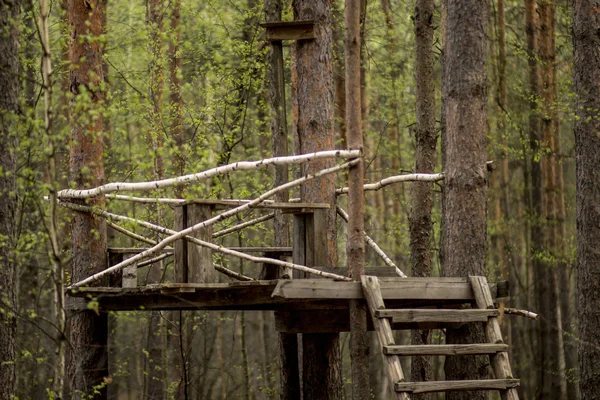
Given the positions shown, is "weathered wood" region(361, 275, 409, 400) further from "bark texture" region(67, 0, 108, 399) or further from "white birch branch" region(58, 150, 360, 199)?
"bark texture" region(67, 0, 108, 399)

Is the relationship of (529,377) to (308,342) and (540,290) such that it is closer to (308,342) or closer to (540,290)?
(540,290)

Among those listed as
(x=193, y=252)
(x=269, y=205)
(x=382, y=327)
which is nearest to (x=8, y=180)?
(x=193, y=252)

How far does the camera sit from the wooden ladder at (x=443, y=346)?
7.33 metres

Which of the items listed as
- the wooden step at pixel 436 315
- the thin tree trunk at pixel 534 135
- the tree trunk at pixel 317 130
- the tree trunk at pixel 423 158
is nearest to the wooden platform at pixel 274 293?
the wooden step at pixel 436 315

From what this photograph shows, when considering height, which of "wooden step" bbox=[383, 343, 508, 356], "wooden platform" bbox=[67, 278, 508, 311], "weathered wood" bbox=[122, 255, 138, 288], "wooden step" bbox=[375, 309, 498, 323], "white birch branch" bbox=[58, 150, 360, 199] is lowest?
"wooden step" bbox=[383, 343, 508, 356]

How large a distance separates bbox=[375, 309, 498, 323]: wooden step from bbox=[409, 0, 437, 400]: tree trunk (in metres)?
3.75

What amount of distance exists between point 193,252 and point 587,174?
4.70 meters

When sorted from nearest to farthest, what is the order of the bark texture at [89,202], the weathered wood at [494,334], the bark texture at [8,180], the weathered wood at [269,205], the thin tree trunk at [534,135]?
the bark texture at [8,180], the weathered wood at [494,334], the weathered wood at [269,205], the bark texture at [89,202], the thin tree trunk at [534,135]

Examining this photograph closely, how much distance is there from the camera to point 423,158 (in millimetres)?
11930

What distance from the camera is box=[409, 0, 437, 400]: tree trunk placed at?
11.8 meters

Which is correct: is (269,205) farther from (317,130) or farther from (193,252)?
(317,130)

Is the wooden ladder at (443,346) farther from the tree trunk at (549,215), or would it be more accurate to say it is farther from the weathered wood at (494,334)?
the tree trunk at (549,215)

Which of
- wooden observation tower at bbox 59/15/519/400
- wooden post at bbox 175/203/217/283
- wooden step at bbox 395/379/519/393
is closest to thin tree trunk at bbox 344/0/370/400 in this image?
wooden observation tower at bbox 59/15/519/400

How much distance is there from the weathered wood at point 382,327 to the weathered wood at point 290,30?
322cm
